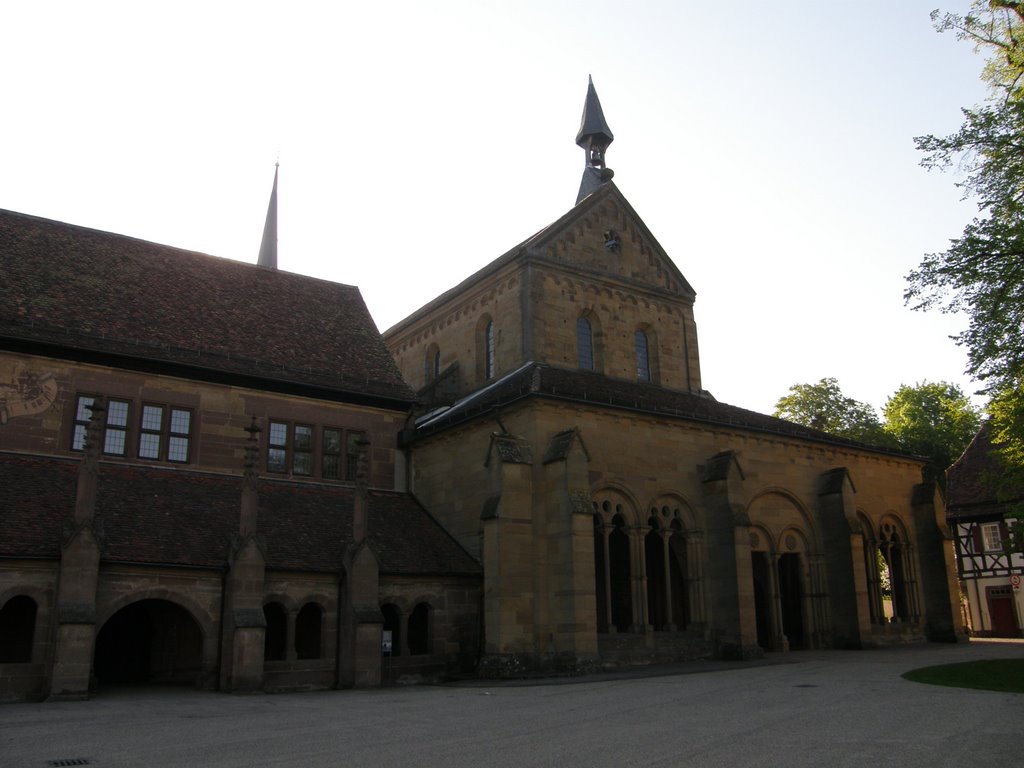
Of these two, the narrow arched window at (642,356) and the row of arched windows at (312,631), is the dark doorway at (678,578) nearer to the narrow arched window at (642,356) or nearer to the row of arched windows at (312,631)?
the narrow arched window at (642,356)

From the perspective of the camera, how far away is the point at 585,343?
115 feet

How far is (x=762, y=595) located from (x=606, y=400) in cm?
1062

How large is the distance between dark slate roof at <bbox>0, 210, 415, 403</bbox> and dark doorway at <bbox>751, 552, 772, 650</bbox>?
14072 millimetres

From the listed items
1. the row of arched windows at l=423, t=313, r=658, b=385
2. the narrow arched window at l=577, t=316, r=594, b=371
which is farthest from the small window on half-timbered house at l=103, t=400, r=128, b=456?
the narrow arched window at l=577, t=316, r=594, b=371

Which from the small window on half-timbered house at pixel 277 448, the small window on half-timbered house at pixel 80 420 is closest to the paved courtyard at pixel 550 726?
the small window on half-timbered house at pixel 80 420

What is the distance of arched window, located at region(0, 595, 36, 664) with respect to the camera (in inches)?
834

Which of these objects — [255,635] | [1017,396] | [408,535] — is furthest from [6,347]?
[1017,396]

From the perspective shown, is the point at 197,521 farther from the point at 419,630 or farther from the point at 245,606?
the point at 419,630

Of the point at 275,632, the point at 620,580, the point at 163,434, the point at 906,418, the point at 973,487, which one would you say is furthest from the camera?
the point at 906,418

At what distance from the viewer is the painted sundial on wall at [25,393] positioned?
24.3m

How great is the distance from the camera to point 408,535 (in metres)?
27.4

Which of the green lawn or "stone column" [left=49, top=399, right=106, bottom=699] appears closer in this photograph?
the green lawn

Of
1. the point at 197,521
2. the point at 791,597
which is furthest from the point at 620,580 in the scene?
the point at 197,521

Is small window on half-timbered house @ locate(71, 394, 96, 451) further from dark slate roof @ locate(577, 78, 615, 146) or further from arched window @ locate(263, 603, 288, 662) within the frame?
dark slate roof @ locate(577, 78, 615, 146)
